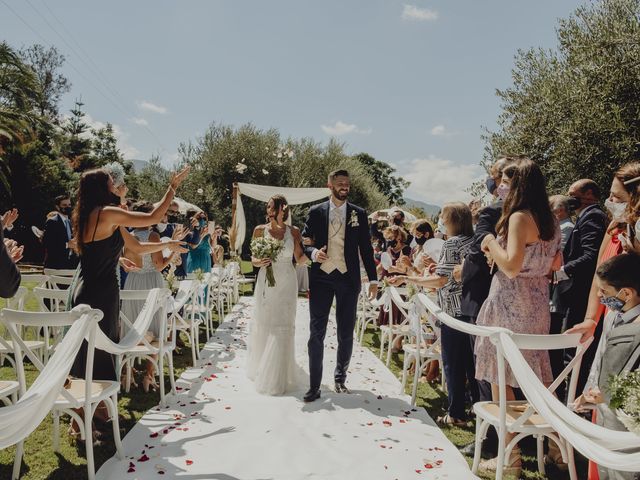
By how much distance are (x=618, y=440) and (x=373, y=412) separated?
3156 millimetres

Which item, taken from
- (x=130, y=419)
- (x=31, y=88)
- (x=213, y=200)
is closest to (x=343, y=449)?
(x=130, y=419)

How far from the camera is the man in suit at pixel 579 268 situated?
4.46 metres

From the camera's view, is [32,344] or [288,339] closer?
[32,344]

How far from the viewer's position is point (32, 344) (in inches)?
195

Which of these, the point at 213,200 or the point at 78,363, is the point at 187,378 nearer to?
the point at 78,363

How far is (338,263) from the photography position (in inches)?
208

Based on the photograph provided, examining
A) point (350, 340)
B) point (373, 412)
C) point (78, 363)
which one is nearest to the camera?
point (78, 363)

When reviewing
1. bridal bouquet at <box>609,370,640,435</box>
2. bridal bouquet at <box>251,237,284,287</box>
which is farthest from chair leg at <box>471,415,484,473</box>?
bridal bouquet at <box>251,237,284,287</box>

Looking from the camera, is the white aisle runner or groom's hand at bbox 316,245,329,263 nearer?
the white aisle runner

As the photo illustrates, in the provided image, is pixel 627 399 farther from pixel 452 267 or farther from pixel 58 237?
pixel 58 237

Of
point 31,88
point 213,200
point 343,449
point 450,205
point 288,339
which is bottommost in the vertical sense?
point 343,449

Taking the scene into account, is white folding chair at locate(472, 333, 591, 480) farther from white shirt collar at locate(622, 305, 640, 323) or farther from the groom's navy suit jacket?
the groom's navy suit jacket

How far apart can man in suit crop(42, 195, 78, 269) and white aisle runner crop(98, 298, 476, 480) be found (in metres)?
3.30

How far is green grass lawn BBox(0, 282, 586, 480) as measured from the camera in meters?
3.38
